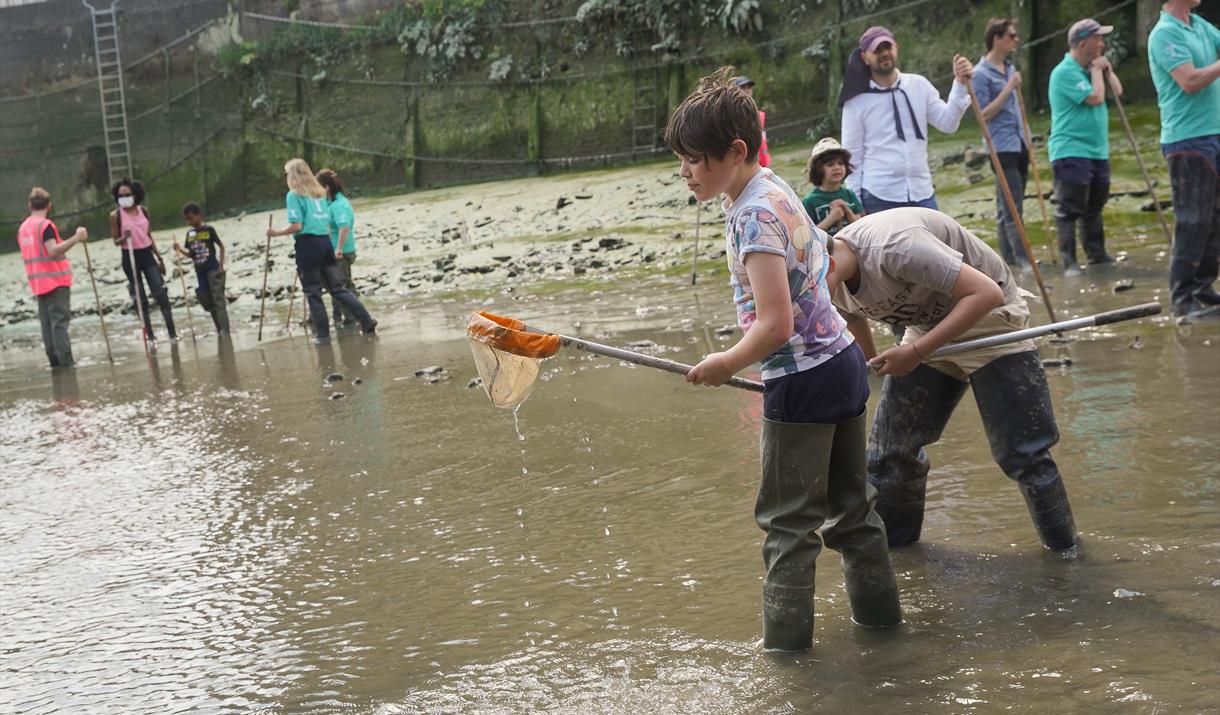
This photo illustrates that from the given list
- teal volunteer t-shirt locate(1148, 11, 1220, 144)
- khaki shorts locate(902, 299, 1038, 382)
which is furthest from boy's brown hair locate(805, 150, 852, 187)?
khaki shorts locate(902, 299, 1038, 382)

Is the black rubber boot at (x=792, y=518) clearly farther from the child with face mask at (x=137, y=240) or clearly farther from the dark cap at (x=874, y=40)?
the child with face mask at (x=137, y=240)

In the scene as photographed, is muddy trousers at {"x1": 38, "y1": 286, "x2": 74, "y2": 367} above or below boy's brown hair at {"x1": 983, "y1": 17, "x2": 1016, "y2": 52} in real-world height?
below

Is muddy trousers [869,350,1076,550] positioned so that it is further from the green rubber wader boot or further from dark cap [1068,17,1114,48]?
dark cap [1068,17,1114,48]

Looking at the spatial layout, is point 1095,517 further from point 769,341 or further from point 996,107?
point 996,107

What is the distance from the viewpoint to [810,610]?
3.48 m

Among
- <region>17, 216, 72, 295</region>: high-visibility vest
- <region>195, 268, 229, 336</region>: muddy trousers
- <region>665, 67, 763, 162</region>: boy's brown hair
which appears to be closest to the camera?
<region>665, 67, 763, 162</region>: boy's brown hair

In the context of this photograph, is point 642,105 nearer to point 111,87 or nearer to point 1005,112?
point 1005,112

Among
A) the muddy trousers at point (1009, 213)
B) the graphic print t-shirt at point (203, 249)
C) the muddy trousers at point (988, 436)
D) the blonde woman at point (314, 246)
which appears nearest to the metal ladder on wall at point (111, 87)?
the graphic print t-shirt at point (203, 249)

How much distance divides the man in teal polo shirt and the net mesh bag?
5164mm

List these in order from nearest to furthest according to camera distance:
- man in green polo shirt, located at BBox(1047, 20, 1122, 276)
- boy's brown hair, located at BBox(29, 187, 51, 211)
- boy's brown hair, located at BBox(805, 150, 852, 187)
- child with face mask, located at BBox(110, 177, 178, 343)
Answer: boy's brown hair, located at BBox(805, 150, 852, 187) → man in green polo shirt, located at BBox(1047, 20, 1122, 276) → boy's brown hair, located at BBox(29, 187, 51, 211) → child with face mask, located at BBox(110, 177, 178, 343)

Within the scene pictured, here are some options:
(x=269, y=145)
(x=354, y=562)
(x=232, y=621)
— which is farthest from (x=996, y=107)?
(x=269, y=145)

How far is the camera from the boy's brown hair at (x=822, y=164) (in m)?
6.59

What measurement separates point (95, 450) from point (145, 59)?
83.6 ft

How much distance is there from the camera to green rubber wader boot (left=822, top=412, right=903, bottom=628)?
3555 mm
